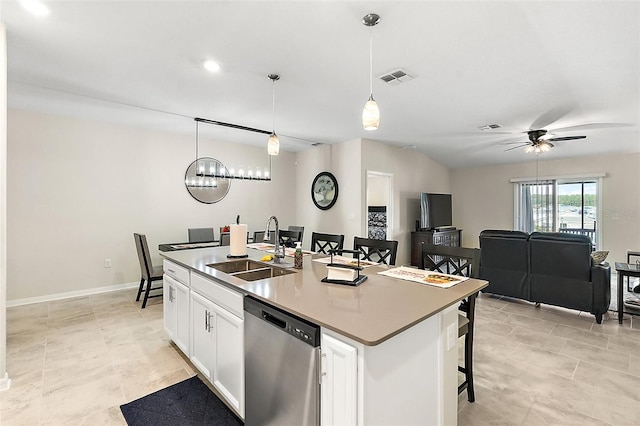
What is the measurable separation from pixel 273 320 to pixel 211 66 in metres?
2.31

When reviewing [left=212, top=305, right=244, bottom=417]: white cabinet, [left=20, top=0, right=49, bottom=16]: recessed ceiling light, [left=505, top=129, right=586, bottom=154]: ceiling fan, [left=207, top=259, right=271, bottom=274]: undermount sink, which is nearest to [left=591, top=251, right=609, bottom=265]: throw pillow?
[left=505, top=129, right=586, bottom=154]: ceiling fan

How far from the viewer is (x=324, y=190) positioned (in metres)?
5.96

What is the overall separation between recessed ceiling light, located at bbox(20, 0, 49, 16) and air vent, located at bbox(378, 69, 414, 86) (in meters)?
2.54

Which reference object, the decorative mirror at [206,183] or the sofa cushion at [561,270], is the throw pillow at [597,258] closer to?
the sofa cushion at [561,270]

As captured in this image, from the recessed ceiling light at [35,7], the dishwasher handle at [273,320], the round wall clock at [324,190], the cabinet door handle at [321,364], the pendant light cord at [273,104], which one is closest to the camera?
the cabinet door handle at [321,364]

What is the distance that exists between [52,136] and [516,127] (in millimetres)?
6621

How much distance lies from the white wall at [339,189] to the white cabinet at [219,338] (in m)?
3.47

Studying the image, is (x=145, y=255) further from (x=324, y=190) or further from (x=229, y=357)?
(x=324, y=190)

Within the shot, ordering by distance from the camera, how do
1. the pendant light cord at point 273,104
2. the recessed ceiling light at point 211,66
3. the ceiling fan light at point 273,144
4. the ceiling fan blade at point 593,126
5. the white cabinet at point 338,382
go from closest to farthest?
the white cabinet at point 338,382, the recessed ceiling light at point 211,66, the ceiling fan light at point 273,144, the pendant light cord at point 273,104, the ceiling fan blade at point 593,126

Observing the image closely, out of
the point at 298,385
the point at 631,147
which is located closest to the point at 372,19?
the point at 298,385

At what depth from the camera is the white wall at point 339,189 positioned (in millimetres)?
5301

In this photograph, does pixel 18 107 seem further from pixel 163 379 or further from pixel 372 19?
pixel 372 19

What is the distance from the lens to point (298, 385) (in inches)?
53.0

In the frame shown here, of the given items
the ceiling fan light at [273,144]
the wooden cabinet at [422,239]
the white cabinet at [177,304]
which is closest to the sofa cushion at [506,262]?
the wooden cabinet at [422,239]
